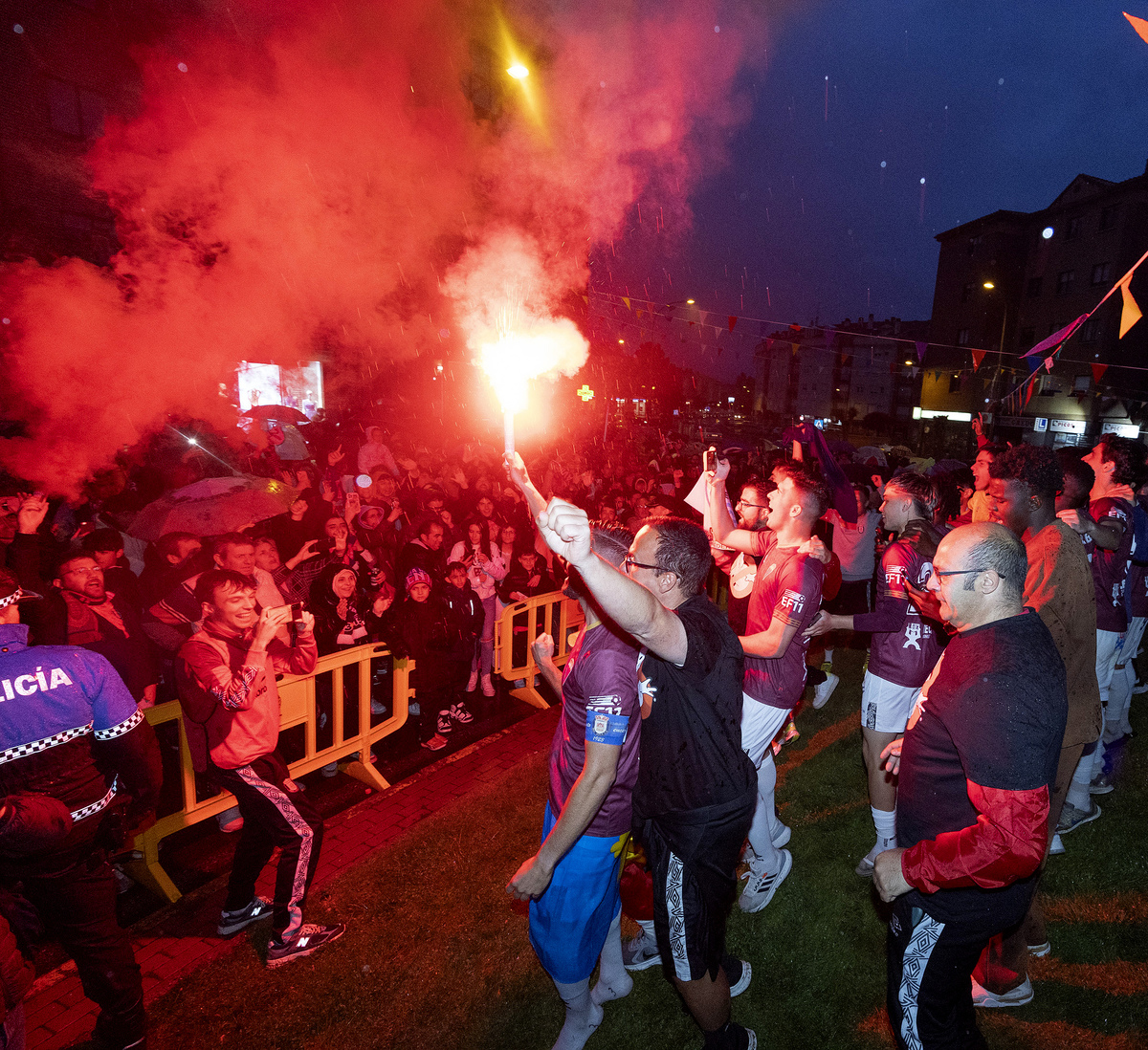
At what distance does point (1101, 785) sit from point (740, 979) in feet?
14.2

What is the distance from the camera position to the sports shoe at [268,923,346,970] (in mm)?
3652

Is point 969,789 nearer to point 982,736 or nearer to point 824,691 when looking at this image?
point 982,736

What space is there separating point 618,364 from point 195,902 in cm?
2843

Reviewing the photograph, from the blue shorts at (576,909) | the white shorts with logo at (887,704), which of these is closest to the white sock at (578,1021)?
the blue shorts at (576,909)

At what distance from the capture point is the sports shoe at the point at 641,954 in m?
3.74

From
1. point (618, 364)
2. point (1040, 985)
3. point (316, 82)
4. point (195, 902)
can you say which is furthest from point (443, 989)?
point (618, 364)

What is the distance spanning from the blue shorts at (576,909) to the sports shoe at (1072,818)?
14.3 ft

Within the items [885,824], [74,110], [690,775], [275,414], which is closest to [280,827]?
[690,775]

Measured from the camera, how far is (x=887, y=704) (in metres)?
4.36

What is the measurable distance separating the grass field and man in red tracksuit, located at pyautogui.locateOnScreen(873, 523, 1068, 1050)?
1.36 metres

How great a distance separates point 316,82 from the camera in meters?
8.01

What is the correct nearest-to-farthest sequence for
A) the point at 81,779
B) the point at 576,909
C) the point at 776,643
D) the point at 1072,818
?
the point at 576,909 → the point at 81,779 → the point at 776,643 → the point at 1072,818

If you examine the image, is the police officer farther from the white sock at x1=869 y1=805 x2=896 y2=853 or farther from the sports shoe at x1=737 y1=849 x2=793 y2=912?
the white sock at x1=869 y1=805 x2=896 y2=853

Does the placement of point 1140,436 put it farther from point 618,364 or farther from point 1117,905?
point 1117,905
